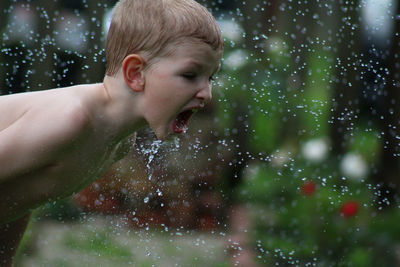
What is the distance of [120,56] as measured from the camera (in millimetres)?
1839

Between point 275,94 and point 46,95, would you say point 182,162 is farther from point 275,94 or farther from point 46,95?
point 46,95

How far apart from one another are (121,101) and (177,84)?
0.17m

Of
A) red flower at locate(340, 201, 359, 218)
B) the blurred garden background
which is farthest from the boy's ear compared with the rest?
red flower at locate(340, 201, 359, 218)

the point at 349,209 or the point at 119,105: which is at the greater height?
the point at 349,209

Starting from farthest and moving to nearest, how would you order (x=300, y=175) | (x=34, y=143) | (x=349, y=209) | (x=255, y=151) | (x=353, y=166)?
(x=255, y=151)
(x=353, y=166)
(x=300, y=175)
(x=349, y=209)
(x=34, y=143)

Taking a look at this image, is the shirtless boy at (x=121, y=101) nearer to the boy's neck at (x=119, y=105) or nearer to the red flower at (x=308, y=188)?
the boy's neck at (x=119, y=105)

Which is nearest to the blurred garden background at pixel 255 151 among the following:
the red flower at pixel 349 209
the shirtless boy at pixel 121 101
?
the red flower at pixel 349 209

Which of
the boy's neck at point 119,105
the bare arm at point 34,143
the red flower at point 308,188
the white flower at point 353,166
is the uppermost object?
the white flower at point 353,166

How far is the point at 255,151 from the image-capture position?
182 inches

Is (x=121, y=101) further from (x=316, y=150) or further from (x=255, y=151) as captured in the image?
(x=255, y=151)

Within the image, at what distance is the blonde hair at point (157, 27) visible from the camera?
1.76m

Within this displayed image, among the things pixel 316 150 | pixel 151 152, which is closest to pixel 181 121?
pixel 151 152

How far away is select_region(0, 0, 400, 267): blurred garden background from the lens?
11.8 feet

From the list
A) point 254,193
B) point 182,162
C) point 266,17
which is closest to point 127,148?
point 254,193
